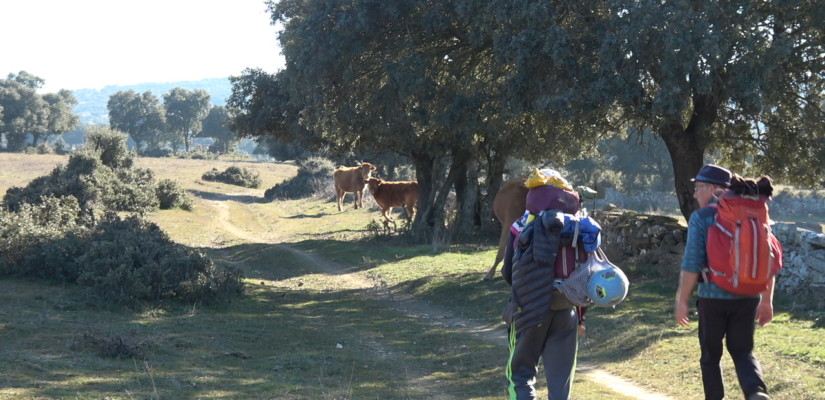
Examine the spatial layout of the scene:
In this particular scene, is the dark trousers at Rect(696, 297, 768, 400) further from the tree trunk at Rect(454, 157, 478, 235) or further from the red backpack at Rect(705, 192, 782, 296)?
the tree trunk at Rect(454, 157, 478, 235)

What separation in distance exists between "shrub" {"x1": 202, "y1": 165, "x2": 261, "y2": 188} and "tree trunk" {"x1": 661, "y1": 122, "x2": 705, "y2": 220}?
4752cm

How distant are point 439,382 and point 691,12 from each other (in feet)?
24.5

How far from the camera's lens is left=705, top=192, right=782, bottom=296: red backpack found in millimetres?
5738

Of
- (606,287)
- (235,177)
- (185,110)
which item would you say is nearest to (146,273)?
(606,287)

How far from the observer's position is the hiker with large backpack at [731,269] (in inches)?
227

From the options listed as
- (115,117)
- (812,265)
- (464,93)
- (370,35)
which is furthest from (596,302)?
(115,117)

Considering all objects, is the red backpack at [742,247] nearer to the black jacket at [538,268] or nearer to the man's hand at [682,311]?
the man's hand at [682,311]

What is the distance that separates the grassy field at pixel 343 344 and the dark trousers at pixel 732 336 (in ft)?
6.60

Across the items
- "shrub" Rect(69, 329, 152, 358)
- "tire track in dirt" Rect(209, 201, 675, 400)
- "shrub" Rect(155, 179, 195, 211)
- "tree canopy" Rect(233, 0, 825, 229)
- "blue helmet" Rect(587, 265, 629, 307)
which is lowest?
"tire track in dirt" Rect(209, 201, 675, 400)

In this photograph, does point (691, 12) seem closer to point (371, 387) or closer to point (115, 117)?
point (371, 387)

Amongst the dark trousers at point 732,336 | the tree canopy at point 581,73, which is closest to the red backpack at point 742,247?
the dark trousers at point 732,336

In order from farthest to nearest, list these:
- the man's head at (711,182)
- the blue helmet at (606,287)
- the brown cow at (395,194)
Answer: the brown cow at (395,194)
the man's head at (711,182)
the blue helmet at (606,287)

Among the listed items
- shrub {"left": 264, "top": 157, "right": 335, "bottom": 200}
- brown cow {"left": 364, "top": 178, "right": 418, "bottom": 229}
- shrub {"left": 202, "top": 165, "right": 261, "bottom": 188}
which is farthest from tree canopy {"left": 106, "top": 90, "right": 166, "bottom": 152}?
Answer: brown cow {"left": 364, "top": 178, "right": 418, "bottom": 229}

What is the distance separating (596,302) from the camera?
5523 mm
